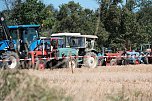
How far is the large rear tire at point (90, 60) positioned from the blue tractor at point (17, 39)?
11.6 feet

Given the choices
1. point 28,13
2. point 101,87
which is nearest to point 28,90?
point 101,87

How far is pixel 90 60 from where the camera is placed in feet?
89.5

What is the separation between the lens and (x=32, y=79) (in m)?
4.93

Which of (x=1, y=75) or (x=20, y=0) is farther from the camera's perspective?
(x=20, y=0)

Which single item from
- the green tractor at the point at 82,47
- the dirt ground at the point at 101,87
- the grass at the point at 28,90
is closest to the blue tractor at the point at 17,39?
the green tractor at the point at 82,47

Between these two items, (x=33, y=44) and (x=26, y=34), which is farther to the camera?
(x=33, y=44)

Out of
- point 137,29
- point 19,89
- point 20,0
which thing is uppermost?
point 20,0

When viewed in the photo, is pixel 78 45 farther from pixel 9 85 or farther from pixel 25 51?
pixel 9 85

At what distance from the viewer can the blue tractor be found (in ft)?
76.5

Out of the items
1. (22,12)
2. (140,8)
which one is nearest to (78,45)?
(22,12)

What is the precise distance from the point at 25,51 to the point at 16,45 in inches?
23.9

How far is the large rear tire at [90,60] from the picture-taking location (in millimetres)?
26672

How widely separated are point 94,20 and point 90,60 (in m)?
25.0

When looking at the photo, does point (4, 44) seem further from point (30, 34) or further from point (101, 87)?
point (101, 87)
